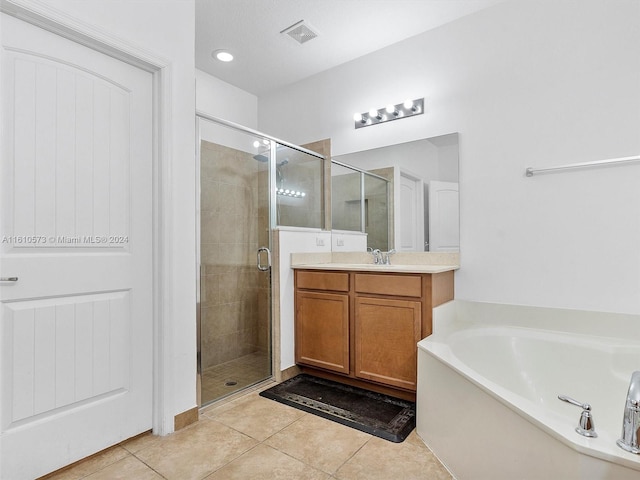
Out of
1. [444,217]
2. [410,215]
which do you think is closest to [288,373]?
[410,215]

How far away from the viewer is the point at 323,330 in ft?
8.63

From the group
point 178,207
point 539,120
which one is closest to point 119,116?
point 178,207

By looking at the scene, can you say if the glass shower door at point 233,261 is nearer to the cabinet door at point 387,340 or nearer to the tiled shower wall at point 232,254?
the tiled shower wall at point 232,254

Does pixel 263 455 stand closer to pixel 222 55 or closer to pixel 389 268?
pixel 389 268

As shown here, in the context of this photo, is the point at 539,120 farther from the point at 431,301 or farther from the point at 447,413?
the point at 447,413

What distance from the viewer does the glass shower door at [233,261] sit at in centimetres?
226

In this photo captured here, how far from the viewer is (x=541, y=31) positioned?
2.25 metres

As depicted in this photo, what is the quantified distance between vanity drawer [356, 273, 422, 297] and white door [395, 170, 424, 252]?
522mm

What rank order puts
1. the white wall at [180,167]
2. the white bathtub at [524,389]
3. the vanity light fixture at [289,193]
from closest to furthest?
the white bathtub at [524,389] < the white wall at [180,167] < the vanity light fixture at [289,193]

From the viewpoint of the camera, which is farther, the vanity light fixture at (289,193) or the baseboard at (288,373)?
the vanity light fixture at (289,193)

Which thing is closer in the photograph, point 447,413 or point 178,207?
point 447,413

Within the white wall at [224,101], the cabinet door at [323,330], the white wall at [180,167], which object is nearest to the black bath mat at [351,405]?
the cabinet door at [323,330]

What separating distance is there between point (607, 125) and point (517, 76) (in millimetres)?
603

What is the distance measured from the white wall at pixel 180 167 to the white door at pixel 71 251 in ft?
0.44
